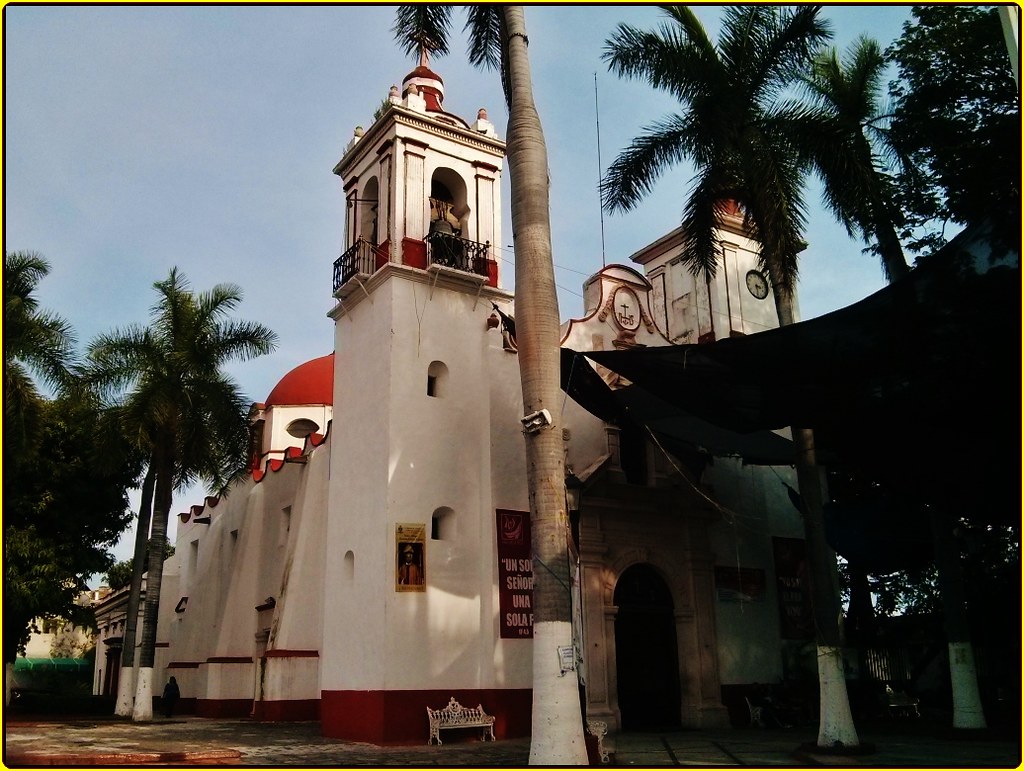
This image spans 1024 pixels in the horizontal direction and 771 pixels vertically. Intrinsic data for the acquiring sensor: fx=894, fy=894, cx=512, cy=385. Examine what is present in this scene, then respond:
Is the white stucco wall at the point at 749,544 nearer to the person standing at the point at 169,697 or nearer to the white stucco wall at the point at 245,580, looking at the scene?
the white stucco wall at the point at 245,580

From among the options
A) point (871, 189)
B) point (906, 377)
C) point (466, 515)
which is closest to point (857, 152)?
point (871, 189)

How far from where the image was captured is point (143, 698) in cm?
2131

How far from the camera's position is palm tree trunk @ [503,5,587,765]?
11025 millimetres

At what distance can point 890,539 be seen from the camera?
58.9 feet

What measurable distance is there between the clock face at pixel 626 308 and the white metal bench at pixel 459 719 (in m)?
8.76

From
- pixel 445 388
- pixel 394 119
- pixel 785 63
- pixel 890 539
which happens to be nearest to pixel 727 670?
pixel 890 539

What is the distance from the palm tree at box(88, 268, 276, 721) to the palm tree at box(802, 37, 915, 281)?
49.4 ft

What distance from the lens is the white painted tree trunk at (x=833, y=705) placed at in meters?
13.1

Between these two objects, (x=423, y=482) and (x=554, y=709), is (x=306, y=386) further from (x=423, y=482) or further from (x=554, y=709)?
(x=554, y=709)

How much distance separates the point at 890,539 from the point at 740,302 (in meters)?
7.42

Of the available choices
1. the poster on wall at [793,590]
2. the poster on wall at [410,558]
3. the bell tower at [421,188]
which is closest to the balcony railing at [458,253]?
the bell tower at [421,188]

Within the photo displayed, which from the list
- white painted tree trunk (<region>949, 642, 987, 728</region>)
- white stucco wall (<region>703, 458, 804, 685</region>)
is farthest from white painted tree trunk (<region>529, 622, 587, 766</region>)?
white stucco wall (<region>703, 458, 804, 685</region>)

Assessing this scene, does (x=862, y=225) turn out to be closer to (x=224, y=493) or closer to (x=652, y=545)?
(x=652, y=545)

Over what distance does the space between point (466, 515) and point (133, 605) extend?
436 inches
